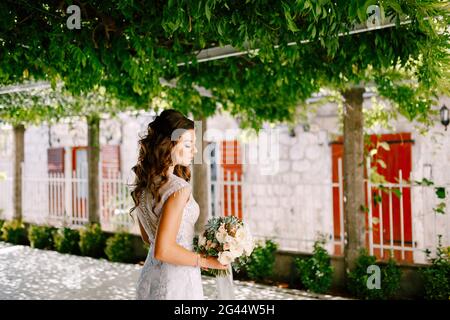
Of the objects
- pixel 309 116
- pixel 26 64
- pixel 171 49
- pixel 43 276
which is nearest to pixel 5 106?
pixel 43 276

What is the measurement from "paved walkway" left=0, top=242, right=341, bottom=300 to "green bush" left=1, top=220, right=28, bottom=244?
3.75 feet

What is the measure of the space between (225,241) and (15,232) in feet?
32.4

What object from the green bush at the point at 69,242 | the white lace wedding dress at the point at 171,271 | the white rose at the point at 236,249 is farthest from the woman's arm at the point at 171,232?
the green bush at the point at 69,242

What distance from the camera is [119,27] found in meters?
4.77

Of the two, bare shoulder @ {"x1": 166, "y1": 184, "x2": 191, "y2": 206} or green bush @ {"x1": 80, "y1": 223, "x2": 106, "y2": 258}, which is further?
green bush @ {"x1": 80, "y1": 223, "x2": 106, "y2": 258}

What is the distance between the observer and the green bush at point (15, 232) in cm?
1155

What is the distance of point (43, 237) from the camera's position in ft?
35.7

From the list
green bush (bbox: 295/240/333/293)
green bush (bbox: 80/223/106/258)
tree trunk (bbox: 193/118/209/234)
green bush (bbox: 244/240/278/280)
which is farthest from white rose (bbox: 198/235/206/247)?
green bush (bbox: 80/223/106/258)

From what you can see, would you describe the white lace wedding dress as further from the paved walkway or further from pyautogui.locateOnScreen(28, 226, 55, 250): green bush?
pyautogui.locateOnScreen(28, 226, 55, 250): green bush

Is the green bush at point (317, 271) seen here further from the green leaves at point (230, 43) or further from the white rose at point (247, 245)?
the white rose at point (247, 245)

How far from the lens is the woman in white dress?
2865 millimetres
